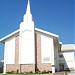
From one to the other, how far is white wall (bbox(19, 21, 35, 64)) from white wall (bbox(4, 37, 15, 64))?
1769 mm

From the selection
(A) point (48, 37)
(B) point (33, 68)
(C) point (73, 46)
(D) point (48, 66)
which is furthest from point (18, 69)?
(C) point (73, 46)

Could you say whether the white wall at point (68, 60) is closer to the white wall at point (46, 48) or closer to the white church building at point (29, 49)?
the white church building at point (29, 49)

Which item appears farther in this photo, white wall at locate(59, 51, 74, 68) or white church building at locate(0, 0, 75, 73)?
white wall at locate(59, 51, 74, 68)

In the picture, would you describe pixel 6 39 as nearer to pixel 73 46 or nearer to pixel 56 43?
pixel 56 43

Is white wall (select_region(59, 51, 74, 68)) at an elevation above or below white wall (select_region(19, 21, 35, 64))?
below

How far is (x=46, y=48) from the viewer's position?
131ft

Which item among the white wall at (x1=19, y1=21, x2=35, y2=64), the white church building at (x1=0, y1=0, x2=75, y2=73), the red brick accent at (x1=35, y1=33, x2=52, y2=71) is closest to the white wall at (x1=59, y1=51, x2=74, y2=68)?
the white church building at (x1=0, y1=0, x2=75, y2=73)

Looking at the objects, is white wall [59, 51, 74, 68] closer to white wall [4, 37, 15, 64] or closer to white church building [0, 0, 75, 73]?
white church building [0, 0, 75, 73]

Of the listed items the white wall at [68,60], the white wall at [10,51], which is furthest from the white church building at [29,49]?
the white wall at [68,60]

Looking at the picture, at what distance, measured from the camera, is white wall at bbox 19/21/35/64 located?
39906mm

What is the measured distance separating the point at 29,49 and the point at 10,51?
389 centimetres

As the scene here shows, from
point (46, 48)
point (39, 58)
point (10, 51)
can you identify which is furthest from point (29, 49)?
point (10, 51)

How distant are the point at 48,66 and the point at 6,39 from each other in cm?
972

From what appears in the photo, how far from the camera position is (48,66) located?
39375mm
